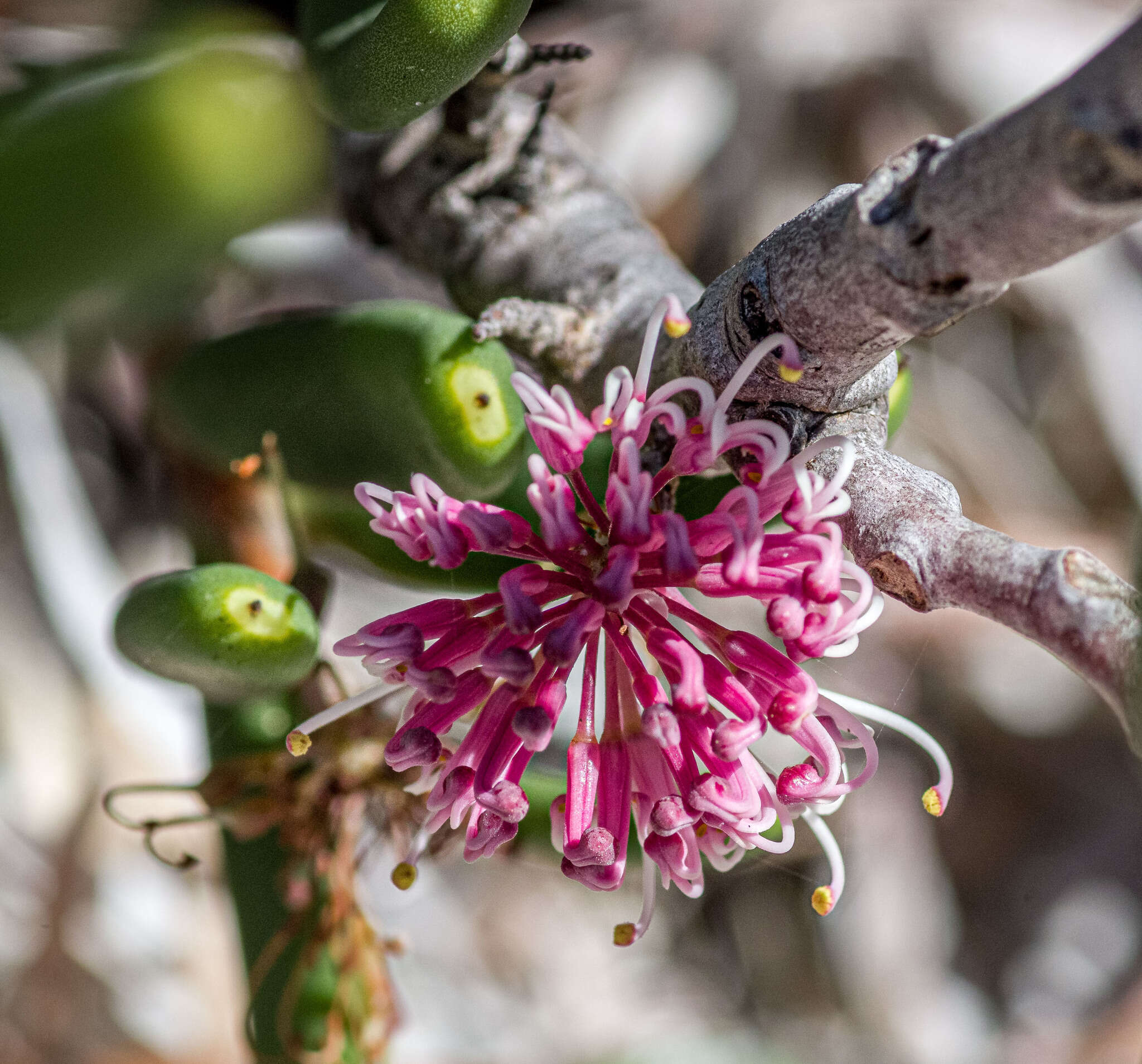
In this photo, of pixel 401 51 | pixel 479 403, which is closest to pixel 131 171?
pixel 401 51

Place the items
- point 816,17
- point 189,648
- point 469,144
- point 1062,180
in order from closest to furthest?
point 1062,180 < point 189,648 < point 469,144 < point 816,17

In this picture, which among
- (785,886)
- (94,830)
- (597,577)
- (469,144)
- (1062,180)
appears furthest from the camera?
(785,886)

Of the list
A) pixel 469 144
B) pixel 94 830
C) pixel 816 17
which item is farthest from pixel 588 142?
pixel 94 830

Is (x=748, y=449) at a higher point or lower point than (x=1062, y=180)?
lower

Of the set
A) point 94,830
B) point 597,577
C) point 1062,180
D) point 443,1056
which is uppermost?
point 1062,180

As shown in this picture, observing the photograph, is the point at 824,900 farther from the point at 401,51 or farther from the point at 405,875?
the point at 401,51

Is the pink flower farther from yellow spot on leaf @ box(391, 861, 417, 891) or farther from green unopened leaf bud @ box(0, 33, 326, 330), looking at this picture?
green unopened leaf bud @ box(0, 33, 326, 330)

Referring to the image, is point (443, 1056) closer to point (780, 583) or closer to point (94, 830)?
point (94, 830)

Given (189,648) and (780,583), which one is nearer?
(780,583)
